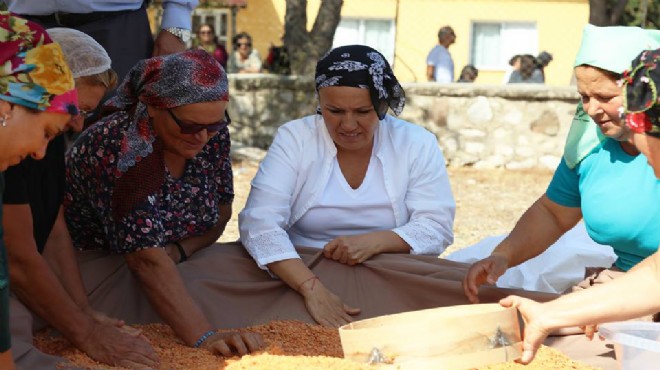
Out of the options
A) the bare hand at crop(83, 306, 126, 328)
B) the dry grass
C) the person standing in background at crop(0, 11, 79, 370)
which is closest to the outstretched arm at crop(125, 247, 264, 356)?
the bare hand at crop(83, 306, 126, 328)

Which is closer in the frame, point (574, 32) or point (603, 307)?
point (603, 307)

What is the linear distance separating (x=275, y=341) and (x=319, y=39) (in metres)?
8.94

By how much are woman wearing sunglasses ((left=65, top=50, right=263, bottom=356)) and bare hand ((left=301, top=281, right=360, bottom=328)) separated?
1.37ft

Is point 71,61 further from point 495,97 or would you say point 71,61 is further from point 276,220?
point 495,97

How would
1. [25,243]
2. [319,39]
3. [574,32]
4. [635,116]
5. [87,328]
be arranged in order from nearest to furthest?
[635,116], [25,243], [87,328], [319,39], [574,32]

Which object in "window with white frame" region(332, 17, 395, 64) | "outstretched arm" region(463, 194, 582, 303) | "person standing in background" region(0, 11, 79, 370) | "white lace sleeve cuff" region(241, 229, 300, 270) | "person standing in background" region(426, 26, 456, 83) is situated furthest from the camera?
"window with white frame" region(332, 17, 395, 64)

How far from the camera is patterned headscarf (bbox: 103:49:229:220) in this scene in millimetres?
3889

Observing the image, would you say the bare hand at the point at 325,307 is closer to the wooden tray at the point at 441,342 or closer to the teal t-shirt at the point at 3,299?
the wooden tray at the point at 441,342

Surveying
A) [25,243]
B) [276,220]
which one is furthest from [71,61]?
[276,220]

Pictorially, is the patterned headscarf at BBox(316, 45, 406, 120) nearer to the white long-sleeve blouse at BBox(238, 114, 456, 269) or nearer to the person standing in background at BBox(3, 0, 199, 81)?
the white long-sleeve blouse at BBox(238, 114, 456, 269)

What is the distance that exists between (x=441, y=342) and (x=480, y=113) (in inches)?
347

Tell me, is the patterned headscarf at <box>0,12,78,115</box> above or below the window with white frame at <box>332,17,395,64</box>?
above

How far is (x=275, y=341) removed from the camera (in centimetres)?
400

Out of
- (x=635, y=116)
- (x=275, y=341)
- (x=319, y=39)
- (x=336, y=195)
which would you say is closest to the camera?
(x=635, y=116)
